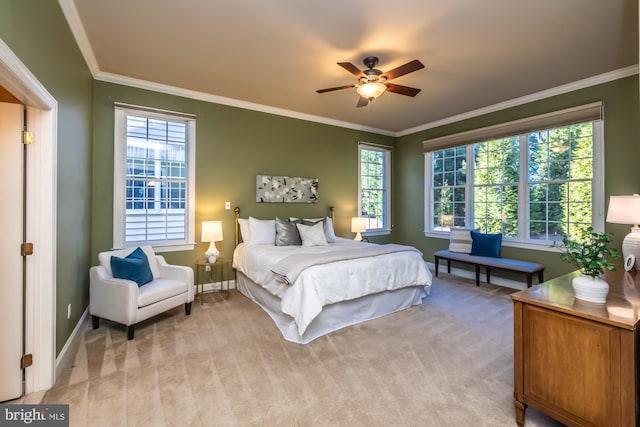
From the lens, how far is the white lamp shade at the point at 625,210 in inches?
111

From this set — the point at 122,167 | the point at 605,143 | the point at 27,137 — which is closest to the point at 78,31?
the point at 27,137

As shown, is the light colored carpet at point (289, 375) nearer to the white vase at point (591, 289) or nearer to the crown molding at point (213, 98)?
the white vase at point (591, 289)

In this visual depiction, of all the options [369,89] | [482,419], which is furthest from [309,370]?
[369,89]

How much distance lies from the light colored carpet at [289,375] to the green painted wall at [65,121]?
0.53 m

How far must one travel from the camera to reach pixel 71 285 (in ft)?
8.66

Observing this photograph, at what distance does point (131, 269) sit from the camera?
2.88 metres

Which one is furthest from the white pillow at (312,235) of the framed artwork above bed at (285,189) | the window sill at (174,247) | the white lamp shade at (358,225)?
the window sill at (174,247)

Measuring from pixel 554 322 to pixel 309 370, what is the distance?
1.63 meters

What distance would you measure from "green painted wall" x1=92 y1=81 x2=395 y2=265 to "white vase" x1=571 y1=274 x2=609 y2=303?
12.8ft

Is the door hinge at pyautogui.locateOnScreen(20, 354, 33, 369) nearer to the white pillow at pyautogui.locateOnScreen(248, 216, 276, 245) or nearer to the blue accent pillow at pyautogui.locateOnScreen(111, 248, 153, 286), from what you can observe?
the blue accent pillow at pyautogui.locateOnScreen(111, 248, 153, 286)

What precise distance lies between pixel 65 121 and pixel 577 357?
3.82 metres

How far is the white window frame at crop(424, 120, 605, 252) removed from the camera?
143 inches

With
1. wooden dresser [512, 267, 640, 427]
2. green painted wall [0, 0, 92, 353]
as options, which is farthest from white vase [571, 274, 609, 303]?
green painted wall [0, 0, 92, 353]

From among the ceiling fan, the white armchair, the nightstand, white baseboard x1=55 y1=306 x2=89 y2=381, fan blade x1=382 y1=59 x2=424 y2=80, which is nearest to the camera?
white baseboard x1=55 y1=306 x2=89 y2=381
